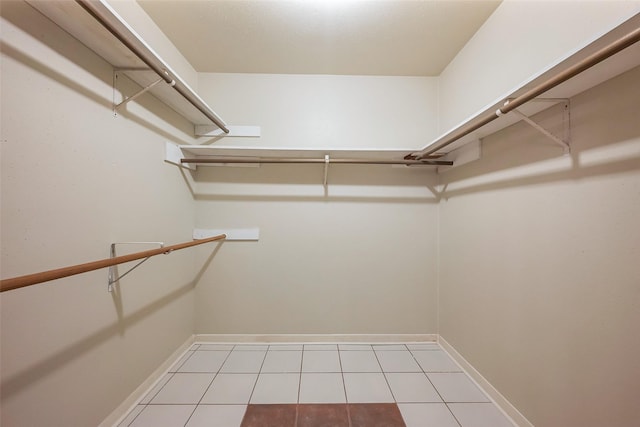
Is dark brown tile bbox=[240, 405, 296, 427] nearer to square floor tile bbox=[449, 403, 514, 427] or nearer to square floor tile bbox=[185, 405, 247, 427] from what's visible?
square floor tile bbox=[185, 405, 247, 427]

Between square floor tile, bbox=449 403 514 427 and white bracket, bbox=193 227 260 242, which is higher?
white bracket, bbox=193 227 260 242

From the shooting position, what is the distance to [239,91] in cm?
218

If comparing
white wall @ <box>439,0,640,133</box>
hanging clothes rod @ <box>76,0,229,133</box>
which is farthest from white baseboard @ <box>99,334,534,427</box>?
hanging clothes rod @ <box>76,0,229,133</box>

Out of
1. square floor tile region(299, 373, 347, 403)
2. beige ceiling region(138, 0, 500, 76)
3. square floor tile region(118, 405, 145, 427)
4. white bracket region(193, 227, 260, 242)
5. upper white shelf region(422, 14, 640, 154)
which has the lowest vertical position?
square floor tile region(118, 405, 145, 427)

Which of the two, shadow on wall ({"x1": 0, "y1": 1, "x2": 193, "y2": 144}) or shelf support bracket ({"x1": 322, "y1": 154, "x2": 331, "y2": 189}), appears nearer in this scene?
shadow on wall ({"x1": 0, "y1": 1, "x2": 193, "y2": 144})

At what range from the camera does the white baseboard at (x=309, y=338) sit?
2158 mm

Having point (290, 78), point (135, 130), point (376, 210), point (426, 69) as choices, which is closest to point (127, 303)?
point (135, 130)

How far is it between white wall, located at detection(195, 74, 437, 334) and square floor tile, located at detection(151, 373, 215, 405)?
483 millimetres

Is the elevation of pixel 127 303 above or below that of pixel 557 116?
below

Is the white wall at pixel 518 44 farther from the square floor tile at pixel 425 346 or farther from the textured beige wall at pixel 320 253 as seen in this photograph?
the square floor tile at pixel 425 346

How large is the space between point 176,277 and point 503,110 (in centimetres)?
238

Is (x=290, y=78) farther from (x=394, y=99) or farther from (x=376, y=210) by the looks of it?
(x=376, y=210)

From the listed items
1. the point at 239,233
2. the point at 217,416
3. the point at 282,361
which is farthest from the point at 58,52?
the point at 282,361

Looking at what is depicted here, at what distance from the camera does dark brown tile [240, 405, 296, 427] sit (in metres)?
1.33
